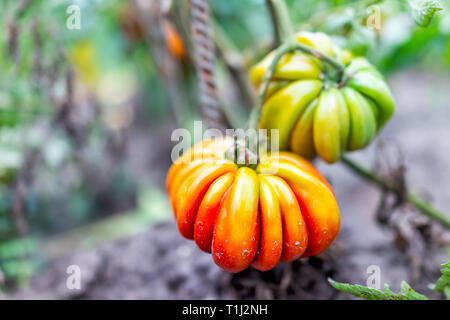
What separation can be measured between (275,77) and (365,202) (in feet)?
3.86

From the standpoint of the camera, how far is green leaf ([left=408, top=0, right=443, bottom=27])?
0.93m

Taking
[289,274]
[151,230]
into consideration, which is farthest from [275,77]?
[151,230]

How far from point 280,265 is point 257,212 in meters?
0.38

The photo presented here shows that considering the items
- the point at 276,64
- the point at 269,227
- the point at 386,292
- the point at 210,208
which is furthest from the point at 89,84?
the point at 386,292

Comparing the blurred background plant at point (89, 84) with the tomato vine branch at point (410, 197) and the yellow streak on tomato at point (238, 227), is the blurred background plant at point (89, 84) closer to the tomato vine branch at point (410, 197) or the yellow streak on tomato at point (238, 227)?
the tomato vine branch at point (410, 197)

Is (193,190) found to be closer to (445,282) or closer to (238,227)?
(238,227)

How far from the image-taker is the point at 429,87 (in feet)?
10.1

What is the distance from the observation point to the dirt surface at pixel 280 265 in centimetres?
115

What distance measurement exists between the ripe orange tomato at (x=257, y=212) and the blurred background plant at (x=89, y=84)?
0.60m

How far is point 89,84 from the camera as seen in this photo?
282 cm

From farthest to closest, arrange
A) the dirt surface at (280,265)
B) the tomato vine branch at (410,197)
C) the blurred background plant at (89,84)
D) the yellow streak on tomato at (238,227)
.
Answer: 1. the blurred background plant at (89,84)
2. the tomato vine branch at (410,197)
3. the dirt surface at (280,265)
4. the yellow streak on tomato at (238,227)

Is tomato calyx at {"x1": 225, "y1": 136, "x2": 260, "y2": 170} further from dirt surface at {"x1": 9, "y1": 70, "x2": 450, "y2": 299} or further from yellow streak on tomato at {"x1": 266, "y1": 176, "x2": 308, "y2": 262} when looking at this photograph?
dirt surface at {"x1": 9, "y1": 70, "x2": 450, "y2": 299}

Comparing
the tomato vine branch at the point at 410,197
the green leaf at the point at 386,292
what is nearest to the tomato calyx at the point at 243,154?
the green leaf at the point at 386,292

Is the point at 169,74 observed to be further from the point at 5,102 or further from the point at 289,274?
the point at 289,274
